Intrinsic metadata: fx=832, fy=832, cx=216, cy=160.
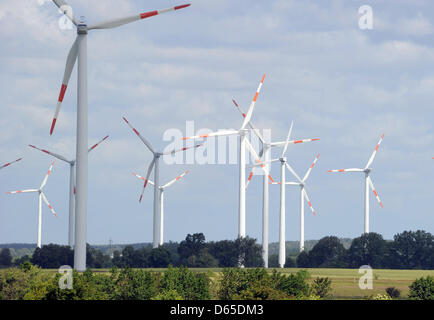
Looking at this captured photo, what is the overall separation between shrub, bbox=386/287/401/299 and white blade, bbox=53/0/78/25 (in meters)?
91.2

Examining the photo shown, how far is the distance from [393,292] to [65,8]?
95593 millimetres

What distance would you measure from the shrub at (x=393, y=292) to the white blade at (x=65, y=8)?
91.2m

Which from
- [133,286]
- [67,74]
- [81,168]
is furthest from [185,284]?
A: [67,74]

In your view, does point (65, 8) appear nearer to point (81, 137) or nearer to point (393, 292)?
point (81, 137)

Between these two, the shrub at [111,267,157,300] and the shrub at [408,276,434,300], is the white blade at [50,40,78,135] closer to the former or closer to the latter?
the shrub at [111,267,157,300]

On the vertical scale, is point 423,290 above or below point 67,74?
below

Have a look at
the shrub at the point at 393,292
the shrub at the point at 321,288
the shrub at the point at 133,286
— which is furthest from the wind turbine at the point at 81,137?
the shrub at the point at 393,292

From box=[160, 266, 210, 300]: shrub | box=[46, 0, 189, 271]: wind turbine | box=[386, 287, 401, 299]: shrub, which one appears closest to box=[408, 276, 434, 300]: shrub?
box=[386, 287, 401, 299]: shrub

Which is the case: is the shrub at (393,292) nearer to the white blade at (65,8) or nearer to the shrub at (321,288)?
the shrub at (321,288)

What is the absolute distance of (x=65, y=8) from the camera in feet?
391
